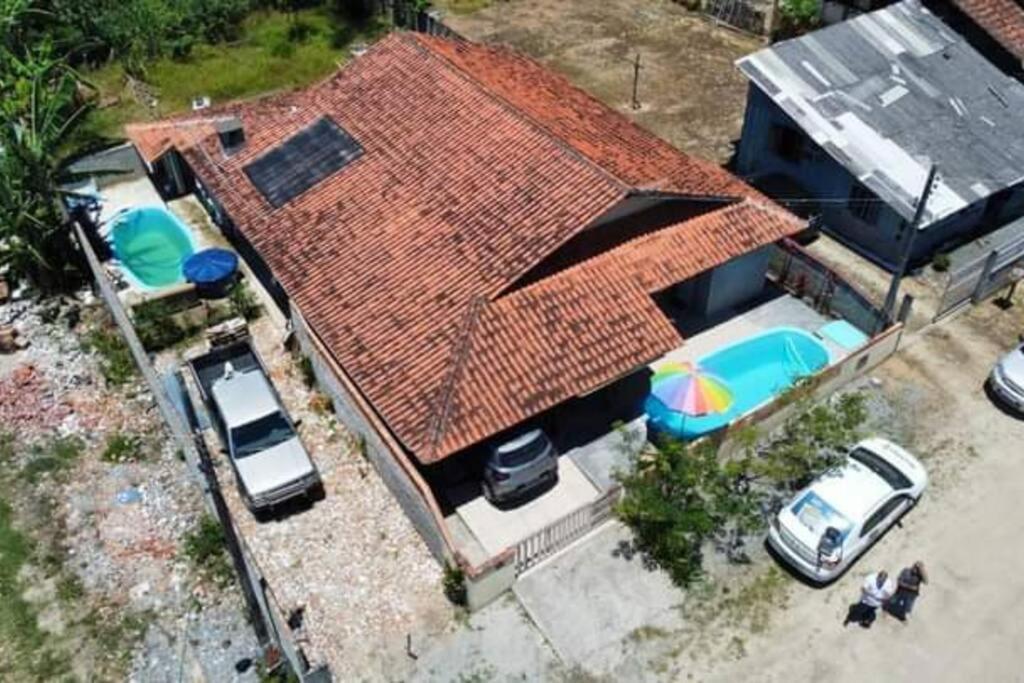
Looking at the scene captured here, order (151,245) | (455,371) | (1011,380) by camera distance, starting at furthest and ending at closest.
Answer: (151,245) → (1011,380) → (455,371)

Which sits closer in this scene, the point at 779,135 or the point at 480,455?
the point at 480,455

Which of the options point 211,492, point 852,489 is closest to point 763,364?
point 852,489

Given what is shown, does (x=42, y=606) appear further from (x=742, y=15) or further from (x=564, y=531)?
(x=742, y=15)

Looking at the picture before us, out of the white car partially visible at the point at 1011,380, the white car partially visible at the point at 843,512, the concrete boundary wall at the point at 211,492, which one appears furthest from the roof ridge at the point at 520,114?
the concrete boundary wall at the point at 211,492

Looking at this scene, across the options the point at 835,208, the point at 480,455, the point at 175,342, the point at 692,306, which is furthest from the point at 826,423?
the point at 175,342

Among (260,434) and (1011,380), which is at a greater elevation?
(1011,380)

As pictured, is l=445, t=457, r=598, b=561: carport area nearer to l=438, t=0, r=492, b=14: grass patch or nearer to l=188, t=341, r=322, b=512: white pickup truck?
l=188, t=341, r=322, b=512: white pickup truck

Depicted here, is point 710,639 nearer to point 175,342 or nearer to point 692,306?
point 692,306
